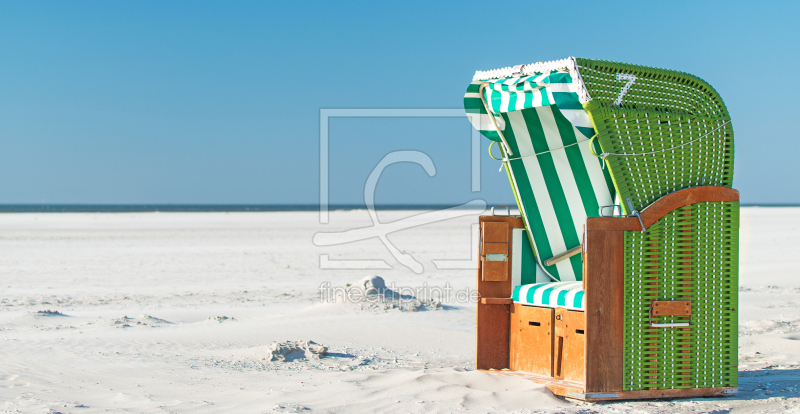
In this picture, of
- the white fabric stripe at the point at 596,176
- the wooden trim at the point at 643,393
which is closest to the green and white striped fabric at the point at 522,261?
the white fabric stripe at the point at 596,176

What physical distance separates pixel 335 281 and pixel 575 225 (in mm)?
7391

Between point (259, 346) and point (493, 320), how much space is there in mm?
2420

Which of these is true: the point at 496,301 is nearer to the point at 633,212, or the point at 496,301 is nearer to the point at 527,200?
the point at 527,200

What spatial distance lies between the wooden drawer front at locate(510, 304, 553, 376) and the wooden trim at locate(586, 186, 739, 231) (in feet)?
3.06

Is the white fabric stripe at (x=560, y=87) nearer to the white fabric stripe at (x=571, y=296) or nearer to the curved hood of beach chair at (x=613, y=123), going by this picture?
the curved hood of beach chair at (x=613, y=123)

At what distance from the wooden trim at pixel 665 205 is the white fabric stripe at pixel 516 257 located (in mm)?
1298

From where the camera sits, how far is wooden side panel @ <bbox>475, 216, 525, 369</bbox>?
207 inches

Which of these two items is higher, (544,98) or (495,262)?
(544,98)

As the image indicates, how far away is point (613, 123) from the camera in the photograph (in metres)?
4.19

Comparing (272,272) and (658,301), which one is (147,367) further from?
(272,272)

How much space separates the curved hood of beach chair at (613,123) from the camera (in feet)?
13.8

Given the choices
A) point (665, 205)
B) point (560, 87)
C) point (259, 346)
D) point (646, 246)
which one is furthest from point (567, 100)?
point (259, 346)

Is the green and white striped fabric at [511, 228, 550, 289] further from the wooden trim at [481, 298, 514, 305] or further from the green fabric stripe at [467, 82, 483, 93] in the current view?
the green fabric stripe at [467, 82, 483, 93]

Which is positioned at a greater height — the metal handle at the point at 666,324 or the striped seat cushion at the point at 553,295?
the striped seat cushion at the point at 553,295
